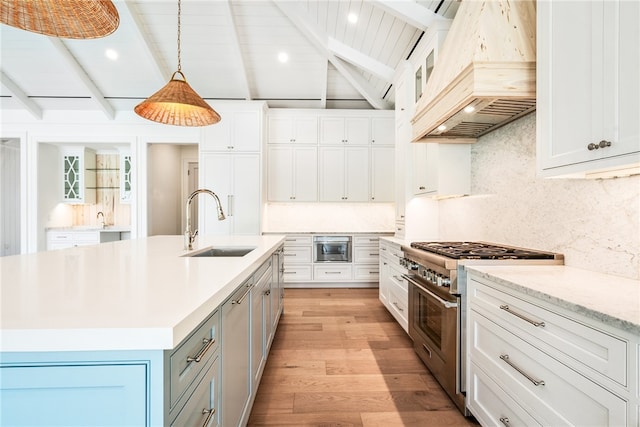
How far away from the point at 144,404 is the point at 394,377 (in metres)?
1.95

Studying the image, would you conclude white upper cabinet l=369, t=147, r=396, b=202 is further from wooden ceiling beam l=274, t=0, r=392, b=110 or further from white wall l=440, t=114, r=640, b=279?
white wall l=440, t=114, r=640, b=279

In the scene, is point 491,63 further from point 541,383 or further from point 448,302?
point 541,383

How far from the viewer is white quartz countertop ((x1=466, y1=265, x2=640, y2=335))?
0.94 metres

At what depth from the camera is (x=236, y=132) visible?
482cm

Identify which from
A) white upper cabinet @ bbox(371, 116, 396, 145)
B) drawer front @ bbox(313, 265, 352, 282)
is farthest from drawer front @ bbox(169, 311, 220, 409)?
white upper cabinet @ bbox(371, 116, 396, 145)

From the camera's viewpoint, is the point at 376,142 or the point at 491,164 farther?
the point at 376,142

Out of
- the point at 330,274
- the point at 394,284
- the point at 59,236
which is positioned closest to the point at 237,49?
the point at 330,274

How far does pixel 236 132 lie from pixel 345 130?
181 centimetres

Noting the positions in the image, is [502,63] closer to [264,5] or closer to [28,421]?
[28,421]

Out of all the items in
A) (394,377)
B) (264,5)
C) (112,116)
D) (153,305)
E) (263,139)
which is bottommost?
(394,377)

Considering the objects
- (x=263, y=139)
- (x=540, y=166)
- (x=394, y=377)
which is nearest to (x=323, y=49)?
(x=263, y=139)

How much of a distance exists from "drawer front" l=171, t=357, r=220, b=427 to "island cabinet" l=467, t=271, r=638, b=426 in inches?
50.1

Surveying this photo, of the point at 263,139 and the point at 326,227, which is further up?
the point at 263,139

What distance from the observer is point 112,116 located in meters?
5.12
